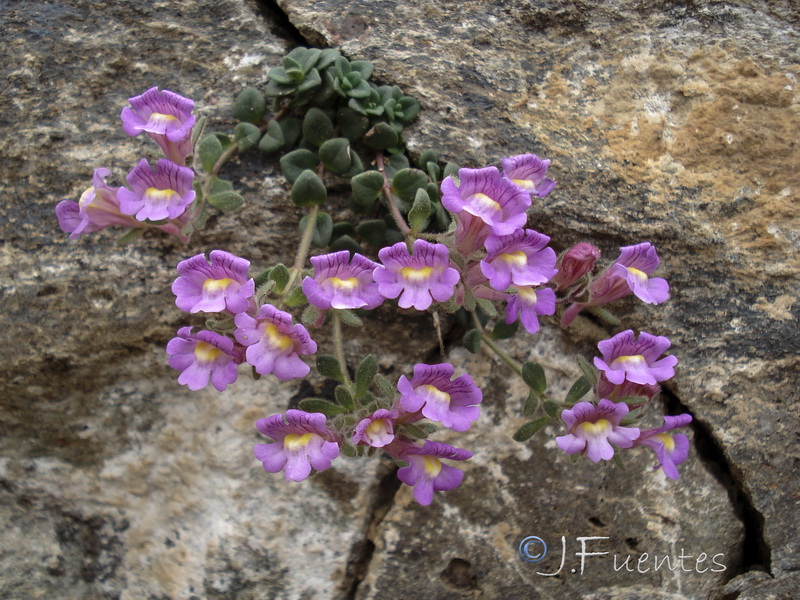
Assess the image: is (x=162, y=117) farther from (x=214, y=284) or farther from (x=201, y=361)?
(x=201, y=361)

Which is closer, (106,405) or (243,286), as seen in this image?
(243,286)

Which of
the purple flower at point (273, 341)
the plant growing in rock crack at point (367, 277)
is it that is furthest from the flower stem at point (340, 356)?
the purple flower at point (273, 341)

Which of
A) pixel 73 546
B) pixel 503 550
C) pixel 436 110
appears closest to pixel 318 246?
pixel 436 110

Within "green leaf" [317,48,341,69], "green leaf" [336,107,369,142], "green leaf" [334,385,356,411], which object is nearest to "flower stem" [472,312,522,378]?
"green leaf" [334,385,356,411]

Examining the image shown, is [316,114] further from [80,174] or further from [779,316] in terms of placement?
[779,316]

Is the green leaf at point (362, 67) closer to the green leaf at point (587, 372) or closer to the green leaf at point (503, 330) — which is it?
the green leaf at point (503, 330)

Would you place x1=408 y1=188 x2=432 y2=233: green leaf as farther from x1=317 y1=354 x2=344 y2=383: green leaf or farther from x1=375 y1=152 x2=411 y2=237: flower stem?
x1=317 y1=354 x2=344 y2=383: green leaf
